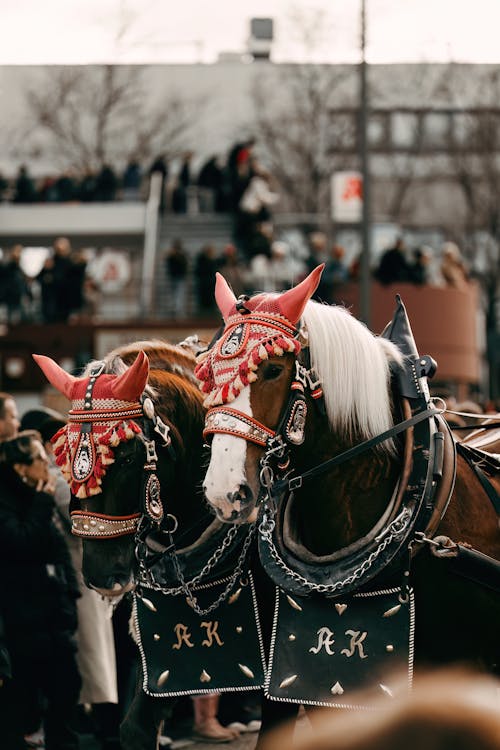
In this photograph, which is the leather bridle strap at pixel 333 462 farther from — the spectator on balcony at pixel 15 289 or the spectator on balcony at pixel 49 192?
the spectator on balcony at pixel 49 192

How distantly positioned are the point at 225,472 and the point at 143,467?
3.10 feet

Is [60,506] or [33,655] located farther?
[60,506]

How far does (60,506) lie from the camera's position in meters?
8.17

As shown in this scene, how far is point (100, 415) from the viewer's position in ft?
18.2

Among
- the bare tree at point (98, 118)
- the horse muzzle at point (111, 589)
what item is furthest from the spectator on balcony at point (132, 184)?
the horse muzzle at point (111, 589)

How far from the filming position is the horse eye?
16.2ft

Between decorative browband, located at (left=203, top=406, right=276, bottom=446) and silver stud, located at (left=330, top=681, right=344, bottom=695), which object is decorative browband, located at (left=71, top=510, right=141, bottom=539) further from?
silver stud, located at (left=330, top=681, right=344, bottom=695)

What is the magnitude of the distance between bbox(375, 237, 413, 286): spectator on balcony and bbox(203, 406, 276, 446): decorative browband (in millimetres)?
15093

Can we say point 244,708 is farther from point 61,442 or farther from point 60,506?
point 61,442

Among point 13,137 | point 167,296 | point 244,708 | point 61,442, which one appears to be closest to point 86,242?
point 167,296

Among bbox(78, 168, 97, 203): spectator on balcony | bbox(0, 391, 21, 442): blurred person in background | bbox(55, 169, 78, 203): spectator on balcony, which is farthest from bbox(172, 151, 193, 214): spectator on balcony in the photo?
bbox(0, 391, 21, 442): blurred person in background

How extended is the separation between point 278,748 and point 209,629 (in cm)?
68

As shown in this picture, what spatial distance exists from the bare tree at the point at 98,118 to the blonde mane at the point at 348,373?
3257 centimetres

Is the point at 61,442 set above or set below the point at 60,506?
above
